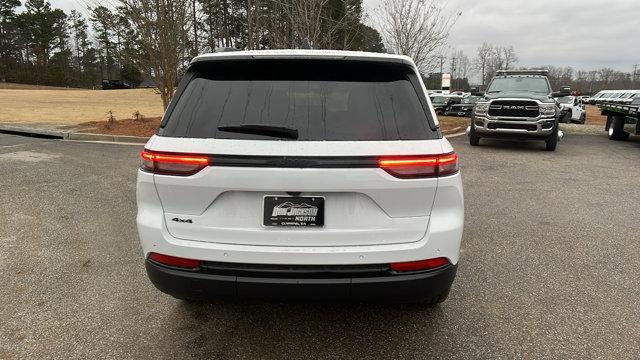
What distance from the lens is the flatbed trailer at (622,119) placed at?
40.0ft

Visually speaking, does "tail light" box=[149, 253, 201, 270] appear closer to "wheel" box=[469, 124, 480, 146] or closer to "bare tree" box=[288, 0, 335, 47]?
"wheel" box=[469, 124, 480, 146]

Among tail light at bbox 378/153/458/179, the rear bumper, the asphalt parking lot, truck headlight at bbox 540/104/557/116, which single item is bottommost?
the asphalt parking lot

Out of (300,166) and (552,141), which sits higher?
(300,166)

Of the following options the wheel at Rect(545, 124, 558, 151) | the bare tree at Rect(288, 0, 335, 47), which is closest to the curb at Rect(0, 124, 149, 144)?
the bare tree at Rect(288, 0, 335, 47)

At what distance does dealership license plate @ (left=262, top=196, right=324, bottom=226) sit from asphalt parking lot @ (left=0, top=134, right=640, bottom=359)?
0.93 metres

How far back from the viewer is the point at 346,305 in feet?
11.0

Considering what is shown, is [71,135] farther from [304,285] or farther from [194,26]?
[304,285]

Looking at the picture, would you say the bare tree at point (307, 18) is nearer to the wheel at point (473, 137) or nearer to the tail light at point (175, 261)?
the wheel at point (473, 137)

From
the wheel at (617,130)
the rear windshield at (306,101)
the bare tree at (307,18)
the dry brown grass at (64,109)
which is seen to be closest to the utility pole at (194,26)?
the bare tree at (307,18)

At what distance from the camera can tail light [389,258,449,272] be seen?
2.43 meters

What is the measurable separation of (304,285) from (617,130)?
592 inches

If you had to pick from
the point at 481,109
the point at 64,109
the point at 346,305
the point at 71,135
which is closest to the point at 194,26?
the point at 71,135

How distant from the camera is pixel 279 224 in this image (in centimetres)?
238

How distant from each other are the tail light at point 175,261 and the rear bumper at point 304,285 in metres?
0.04
